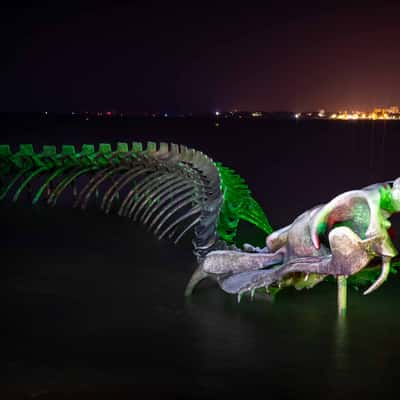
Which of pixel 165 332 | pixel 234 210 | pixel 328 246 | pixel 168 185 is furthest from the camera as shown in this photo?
pixel 168 185

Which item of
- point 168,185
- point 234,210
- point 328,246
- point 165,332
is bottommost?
point 165,332

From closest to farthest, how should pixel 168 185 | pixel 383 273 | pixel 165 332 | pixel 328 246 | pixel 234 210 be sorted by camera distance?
pixel 383 273, pixel 328 246, pixel 165 332, pixel 234 210, pixel 168 185

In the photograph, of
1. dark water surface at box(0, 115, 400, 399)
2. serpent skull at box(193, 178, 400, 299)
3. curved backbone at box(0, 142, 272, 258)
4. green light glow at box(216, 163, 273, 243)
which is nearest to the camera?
dark water surface at box(0, 115, 400, 399)

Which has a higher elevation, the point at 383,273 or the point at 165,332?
the point at 383,273

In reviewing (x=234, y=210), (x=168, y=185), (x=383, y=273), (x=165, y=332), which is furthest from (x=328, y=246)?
(x=168, y=185)

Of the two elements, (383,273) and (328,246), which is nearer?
(383,273)

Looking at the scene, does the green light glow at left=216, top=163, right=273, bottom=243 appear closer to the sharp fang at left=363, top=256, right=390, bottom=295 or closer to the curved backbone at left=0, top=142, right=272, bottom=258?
the curved backbone at left=0, top=142, right=272, bottom=258

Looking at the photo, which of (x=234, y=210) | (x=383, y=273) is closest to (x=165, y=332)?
(x=383, y=273)

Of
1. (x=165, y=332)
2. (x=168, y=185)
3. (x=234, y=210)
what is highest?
(x=234, y=210)

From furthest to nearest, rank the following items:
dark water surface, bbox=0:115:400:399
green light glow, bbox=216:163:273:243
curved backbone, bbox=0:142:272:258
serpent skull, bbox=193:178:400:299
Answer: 1. curved backbone, bbox=0:142:272:258
2. green light glow, bbox=216:163:273:243
3. serpent skull, bbox=193:178:400:299
4. dark water surface, bbox=0:115:400:399

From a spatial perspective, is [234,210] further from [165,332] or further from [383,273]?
[383,273]

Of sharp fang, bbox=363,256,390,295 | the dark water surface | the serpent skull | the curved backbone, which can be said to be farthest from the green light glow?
sharp fang, bbox=363,256,390,295

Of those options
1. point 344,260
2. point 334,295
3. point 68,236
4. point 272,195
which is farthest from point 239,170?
point 344,260

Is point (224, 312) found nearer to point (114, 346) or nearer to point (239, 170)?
point (114, 346)
